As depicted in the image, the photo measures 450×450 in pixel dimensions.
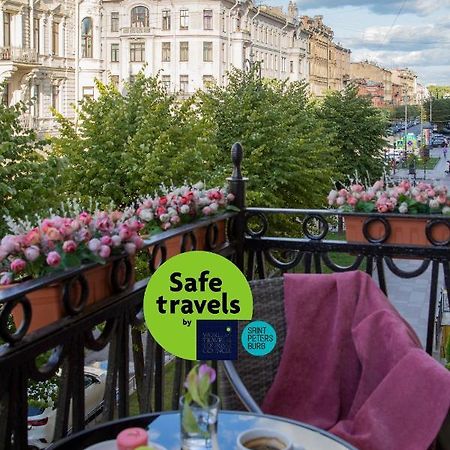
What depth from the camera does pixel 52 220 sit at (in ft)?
9.39

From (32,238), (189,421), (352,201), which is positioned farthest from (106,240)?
(352,201)

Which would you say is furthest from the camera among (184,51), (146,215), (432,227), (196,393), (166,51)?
(166,51)

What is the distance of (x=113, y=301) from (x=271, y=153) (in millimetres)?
17594

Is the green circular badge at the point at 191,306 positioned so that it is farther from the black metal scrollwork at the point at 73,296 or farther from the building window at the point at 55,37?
the building window at the point at 55,37

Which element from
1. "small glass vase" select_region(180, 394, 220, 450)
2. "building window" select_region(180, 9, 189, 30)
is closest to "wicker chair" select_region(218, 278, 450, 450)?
"small glass vase" select_region(180, 394, 220, 450)

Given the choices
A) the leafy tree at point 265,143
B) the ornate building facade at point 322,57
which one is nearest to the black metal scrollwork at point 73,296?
the leafy tree at point 265,143

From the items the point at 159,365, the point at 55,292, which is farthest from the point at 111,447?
the point at 159,365

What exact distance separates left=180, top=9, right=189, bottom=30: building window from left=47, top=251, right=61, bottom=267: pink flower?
173 feet

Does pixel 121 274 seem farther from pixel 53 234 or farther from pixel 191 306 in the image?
pixel 191 306

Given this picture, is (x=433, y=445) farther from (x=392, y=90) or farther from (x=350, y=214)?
(x=392, y=90)

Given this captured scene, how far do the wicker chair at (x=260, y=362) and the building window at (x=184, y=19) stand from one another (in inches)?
2063

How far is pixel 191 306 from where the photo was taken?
203 cm

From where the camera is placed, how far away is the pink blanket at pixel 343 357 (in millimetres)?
2545

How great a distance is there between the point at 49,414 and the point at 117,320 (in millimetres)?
8153
